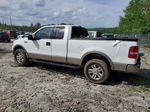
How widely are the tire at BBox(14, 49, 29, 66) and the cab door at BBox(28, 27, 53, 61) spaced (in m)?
0.38

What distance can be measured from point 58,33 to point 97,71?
204 cm

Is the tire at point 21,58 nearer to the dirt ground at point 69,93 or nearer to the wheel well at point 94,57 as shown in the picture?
the dirt ground at point 69,93

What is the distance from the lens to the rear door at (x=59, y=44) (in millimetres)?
5148

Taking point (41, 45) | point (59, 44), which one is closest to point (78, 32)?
point (59, 44)

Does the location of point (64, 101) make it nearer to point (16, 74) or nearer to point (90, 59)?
point (90, 59)

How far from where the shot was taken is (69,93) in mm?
3885

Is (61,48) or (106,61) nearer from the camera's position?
(106,61)

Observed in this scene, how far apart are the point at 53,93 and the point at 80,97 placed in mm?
750

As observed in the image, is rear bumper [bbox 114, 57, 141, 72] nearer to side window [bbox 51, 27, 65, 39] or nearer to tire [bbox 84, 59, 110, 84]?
tire [bbox 84, 59, 110, 84]

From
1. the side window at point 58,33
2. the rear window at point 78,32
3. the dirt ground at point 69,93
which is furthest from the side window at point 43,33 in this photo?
the dirt ground at point 69,93

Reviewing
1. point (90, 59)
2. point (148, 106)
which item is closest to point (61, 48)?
point (90, 59)

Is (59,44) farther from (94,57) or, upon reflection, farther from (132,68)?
(132,68)

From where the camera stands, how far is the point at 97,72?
15.3ft

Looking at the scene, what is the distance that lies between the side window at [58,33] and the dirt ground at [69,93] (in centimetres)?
146
